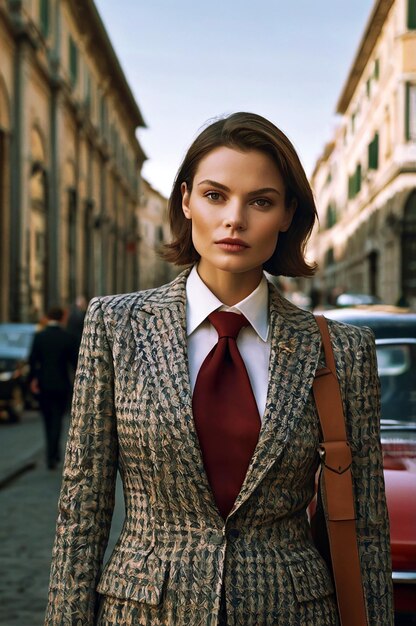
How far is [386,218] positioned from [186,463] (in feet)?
112

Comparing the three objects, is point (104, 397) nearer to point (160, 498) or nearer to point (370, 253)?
point (160, 498)

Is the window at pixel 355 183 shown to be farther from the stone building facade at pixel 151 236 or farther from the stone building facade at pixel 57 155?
the stone building facade at pixel 151 236

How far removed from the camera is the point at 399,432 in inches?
197

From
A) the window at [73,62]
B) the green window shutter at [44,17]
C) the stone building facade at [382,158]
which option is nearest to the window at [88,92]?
the window at [73,62]

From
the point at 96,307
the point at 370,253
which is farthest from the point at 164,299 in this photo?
the point at 370,253

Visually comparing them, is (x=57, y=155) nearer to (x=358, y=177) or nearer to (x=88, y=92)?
(x=88, y=92)

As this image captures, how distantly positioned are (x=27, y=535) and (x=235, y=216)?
603cm

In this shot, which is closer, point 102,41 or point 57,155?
point 57,155

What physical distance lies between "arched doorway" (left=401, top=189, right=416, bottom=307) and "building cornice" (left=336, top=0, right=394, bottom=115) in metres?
7.27

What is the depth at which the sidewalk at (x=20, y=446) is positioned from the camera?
10.8 metres

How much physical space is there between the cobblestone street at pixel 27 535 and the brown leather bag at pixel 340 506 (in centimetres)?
371

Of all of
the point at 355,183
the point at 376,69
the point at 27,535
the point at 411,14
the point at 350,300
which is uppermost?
the point at 376,69

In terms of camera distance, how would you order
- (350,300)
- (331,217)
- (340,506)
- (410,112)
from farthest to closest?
(331,217), (410,112), (350,300), (340,506)

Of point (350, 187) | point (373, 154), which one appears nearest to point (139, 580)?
point (373, 154)
